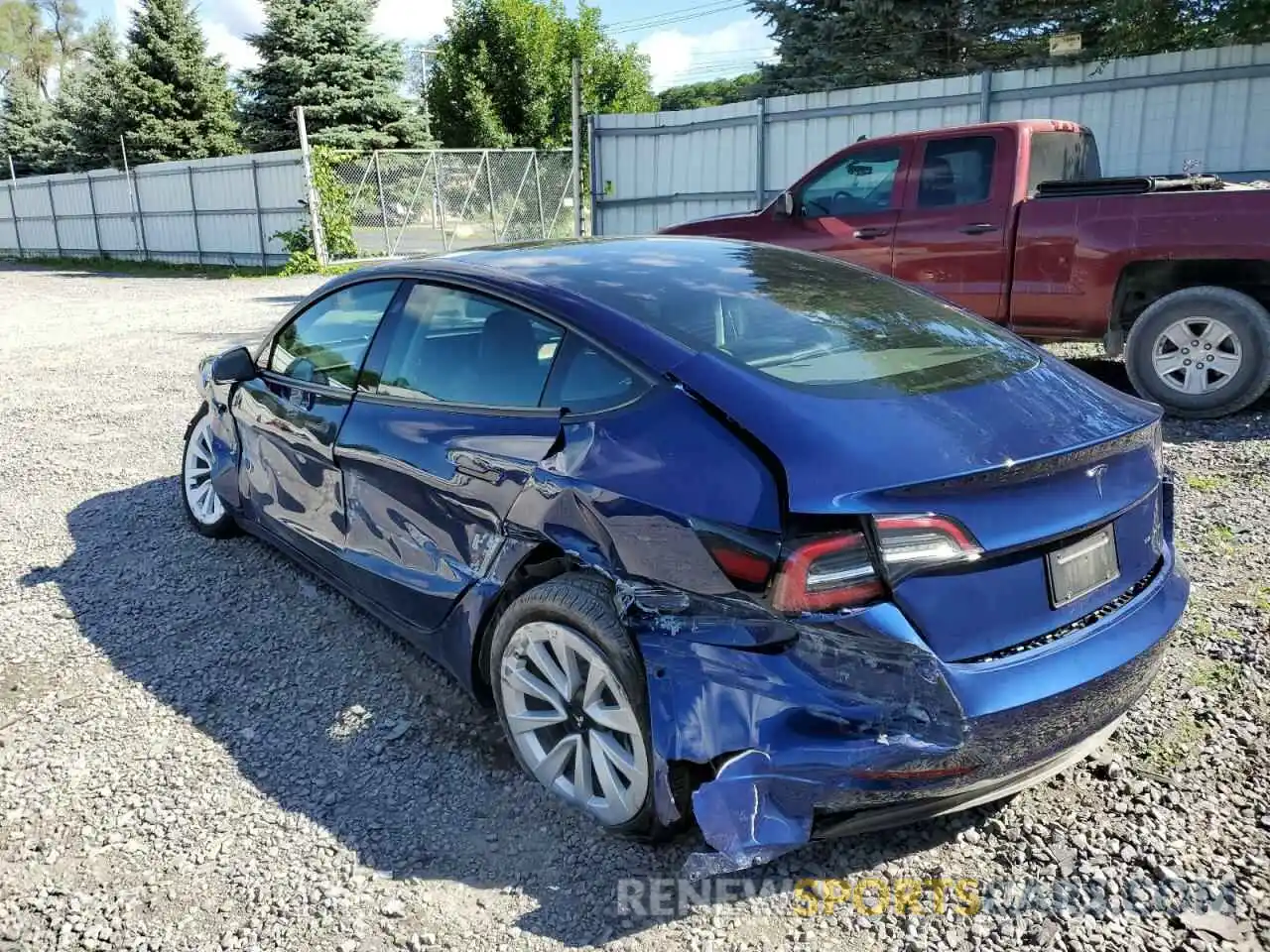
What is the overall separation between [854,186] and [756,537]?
6.30 meters

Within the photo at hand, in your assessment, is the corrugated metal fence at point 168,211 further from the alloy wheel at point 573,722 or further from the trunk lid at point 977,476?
the trunk lid at point 977,476

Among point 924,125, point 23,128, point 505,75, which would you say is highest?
point 505,75

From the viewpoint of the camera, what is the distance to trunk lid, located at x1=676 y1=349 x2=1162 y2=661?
→ 211 centimetres

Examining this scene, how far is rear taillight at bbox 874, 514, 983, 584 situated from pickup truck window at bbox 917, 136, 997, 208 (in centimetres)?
562

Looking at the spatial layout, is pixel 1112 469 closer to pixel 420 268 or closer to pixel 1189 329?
pixel 420 268

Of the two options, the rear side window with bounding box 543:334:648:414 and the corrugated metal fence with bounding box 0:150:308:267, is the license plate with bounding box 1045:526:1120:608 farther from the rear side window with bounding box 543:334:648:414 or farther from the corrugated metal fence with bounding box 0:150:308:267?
the corrugated metal fence with bounding box 0:150:308:267

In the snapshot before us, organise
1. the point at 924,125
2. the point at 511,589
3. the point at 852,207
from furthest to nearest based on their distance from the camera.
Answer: the point at 924,125
the point at 852,207
the point at 511,589

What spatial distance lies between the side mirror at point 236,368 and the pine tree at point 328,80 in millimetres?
24223

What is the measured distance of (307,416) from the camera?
12.3 ft

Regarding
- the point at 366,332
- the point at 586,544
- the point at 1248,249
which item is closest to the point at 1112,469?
the point at 586,544

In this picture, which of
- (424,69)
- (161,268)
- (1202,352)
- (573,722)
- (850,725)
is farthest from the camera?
(424,69)

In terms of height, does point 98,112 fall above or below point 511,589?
above

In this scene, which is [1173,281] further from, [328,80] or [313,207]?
[328,80]

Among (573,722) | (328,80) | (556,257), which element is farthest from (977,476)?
(328,80)
